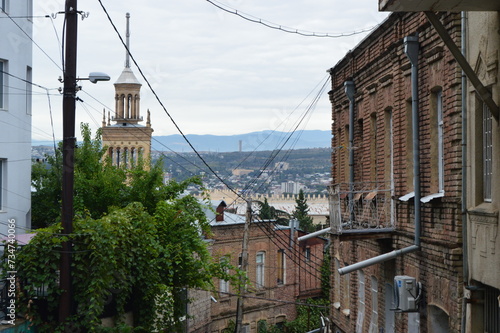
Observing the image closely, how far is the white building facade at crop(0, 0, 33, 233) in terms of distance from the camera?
20875 mm

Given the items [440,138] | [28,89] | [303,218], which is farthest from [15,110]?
[303,218]

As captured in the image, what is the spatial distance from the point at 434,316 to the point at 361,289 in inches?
232

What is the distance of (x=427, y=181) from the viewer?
44.9 ft

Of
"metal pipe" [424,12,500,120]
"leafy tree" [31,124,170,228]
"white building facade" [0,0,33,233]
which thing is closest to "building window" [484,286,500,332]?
"metal pipe" [424,12,500,120]

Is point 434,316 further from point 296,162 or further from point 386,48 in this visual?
point 296,162

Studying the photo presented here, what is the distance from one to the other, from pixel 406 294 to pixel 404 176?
107 inches

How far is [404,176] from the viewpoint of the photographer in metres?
15.1

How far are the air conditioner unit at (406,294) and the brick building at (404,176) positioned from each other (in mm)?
53

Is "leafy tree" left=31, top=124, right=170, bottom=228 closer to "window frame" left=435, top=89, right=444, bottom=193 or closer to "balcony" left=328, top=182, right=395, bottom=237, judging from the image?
"balcony" left=328, top=182, right=395, bottom=237

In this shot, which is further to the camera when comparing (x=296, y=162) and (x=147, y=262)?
(x=296, y=162)

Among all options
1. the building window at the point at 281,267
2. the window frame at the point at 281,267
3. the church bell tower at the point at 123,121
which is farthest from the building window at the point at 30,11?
the church bell tower at the point at 123,121

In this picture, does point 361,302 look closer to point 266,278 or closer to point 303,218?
point 266,278

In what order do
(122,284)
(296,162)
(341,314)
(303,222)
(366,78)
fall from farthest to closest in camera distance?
1. (296,162)
2. (303,222)
3. (341,314)
4. (366,78)
5. (122,284)

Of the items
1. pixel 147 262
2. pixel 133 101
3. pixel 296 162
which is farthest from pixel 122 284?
pixel 296 162
